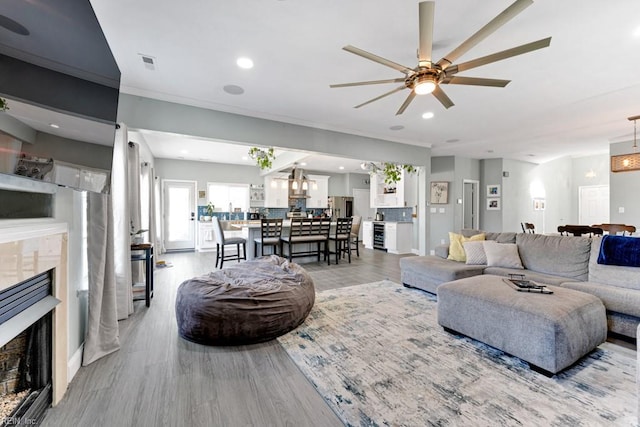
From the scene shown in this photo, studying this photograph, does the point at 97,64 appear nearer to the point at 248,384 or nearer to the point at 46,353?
the point at 46,353

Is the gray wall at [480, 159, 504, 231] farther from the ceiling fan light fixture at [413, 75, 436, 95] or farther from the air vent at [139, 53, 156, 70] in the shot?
the air vent at [139, 53, 156, 70]

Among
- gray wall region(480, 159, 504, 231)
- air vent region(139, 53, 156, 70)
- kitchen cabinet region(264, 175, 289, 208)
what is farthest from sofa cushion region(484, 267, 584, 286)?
kitchen cabinet region(264, 175, 289, 208)

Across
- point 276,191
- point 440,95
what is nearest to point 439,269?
point 440,95

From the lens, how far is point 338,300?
334 cm

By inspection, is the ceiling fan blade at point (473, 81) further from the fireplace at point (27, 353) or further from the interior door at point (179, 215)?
the interior door at point (179, 215)

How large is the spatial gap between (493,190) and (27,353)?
935cm

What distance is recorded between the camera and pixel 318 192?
9.48 metres

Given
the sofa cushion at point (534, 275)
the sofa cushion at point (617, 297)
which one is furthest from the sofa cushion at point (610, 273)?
the sofa cushion at point (534, 275)

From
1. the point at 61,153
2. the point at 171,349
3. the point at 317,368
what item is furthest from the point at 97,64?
the point at 317,368

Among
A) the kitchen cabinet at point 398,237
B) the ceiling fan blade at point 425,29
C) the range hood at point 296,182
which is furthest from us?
the kitchen cabinet at point 398,237

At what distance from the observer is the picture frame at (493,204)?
7.59 meters

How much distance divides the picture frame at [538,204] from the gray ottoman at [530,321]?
7.49 metres

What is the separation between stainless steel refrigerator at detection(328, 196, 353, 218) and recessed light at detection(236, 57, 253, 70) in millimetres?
7395

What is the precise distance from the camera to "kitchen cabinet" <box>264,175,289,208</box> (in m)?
8.70
